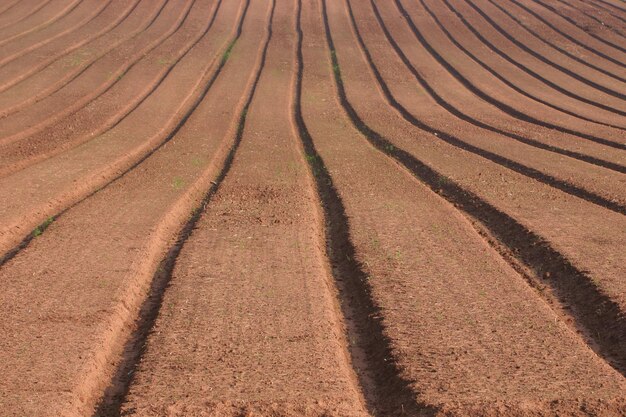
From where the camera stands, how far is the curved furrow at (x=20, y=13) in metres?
36.1

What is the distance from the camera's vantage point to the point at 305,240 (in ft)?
40.4

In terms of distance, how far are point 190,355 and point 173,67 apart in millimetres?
22548

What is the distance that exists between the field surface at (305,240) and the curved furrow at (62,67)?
20 cm

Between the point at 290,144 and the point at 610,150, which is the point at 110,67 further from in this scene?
the point at 610,150

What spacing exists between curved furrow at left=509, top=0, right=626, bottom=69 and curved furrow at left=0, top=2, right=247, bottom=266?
19.2m

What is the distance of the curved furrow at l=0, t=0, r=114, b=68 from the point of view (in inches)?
1188

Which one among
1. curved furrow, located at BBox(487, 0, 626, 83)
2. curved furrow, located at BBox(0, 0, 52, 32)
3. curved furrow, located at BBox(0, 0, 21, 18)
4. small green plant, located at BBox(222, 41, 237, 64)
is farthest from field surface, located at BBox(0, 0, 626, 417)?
curved furrow, located at BBox(0, 0, 21, 18)

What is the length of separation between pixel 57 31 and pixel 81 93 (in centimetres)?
1143

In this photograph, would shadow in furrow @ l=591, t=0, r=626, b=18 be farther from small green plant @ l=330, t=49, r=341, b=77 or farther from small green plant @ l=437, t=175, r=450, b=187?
small green plant @ l=437, t=175, r=450, b=187

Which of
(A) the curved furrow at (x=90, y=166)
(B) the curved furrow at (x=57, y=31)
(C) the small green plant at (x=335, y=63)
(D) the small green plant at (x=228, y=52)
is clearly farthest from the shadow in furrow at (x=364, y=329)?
(B) the curved furrow at (x=57, y=31)

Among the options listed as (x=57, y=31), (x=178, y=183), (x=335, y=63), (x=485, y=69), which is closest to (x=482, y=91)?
(x=485, y=69)

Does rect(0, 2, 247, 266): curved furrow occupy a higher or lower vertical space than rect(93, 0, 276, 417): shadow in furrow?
lower

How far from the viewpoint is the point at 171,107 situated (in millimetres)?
23250

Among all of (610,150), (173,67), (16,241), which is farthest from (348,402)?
(173,67)
